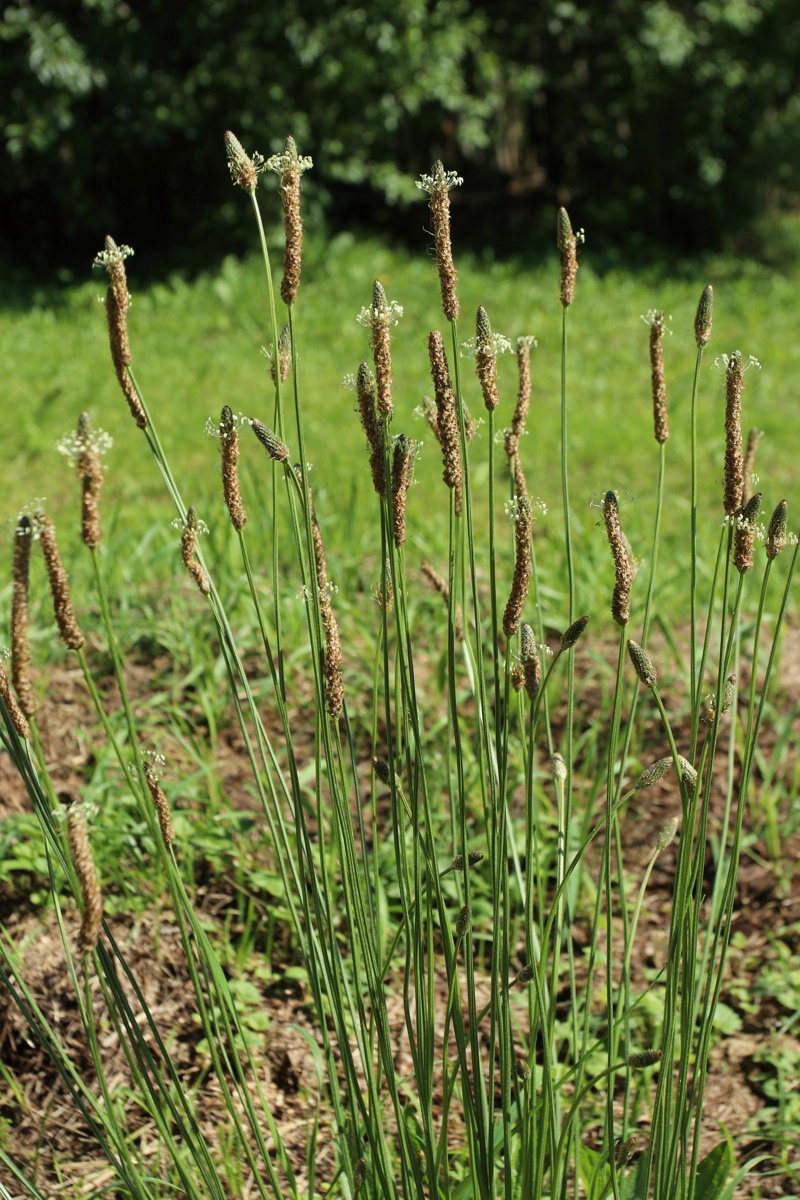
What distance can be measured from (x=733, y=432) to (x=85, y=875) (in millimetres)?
784

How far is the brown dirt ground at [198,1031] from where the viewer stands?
2.01m

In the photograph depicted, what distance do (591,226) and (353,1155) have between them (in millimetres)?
9343

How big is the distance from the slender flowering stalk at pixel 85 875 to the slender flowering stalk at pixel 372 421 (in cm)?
44

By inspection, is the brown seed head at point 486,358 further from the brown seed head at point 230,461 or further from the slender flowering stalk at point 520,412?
the brown seed head at point 230,461

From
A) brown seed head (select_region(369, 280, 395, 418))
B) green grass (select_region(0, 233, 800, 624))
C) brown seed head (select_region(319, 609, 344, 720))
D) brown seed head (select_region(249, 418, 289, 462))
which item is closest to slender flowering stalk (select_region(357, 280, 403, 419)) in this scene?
brown seed head (select_region(369, 280, 395, 418))

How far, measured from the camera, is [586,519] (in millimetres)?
4484

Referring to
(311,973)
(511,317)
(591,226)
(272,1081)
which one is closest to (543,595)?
(272,1081)

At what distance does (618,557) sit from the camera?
122 centimetres

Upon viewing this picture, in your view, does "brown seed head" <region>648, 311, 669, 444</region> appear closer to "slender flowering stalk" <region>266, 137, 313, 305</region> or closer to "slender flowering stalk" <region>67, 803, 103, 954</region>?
"slender flowering stalk" <region>266, 137, 313, 305</region>

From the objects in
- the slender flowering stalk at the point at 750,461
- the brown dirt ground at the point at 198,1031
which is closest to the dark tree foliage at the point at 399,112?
the brown dirt ground at the point at 198,1031

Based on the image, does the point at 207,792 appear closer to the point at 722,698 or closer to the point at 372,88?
the point at 722,698

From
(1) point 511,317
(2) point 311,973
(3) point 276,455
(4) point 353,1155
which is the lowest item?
(4) point 353,1155

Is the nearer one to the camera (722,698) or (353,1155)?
(722,698)

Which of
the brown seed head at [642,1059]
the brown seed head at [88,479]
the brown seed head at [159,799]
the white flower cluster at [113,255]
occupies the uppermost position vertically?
the white flower cluster at [113,255]
